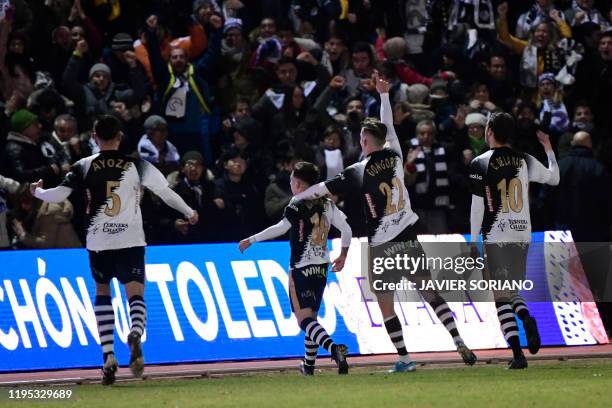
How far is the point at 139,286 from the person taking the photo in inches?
515

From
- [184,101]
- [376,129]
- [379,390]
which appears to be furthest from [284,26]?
[379,390]

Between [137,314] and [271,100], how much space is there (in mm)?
7230

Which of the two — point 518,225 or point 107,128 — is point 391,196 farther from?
point 107,128

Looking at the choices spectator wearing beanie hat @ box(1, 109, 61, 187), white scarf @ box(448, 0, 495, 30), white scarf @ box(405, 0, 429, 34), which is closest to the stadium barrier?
spectator wearing beanie hat @ box(1, 109, 61, 187)

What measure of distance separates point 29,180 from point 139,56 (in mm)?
3556

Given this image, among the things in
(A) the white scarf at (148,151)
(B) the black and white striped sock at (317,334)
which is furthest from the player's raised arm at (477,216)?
(A) the white scarf at (148,151)

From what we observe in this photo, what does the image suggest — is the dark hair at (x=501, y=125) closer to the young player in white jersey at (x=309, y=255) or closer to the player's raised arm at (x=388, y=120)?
the player's raised arm at (x=388, y=120)

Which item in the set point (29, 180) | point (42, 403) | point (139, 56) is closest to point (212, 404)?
point (42, 403)

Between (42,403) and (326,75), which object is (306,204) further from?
(326,75)

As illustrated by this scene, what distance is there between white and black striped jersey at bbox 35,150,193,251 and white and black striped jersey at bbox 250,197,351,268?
5.05 feet

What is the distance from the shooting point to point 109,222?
12984mm

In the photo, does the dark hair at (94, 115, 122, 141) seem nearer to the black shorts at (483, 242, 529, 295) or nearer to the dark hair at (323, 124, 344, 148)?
the black shorts at (483, 242, 529, 295)

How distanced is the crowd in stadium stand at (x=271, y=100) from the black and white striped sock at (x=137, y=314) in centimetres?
435

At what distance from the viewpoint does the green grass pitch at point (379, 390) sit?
1077 centimetres
